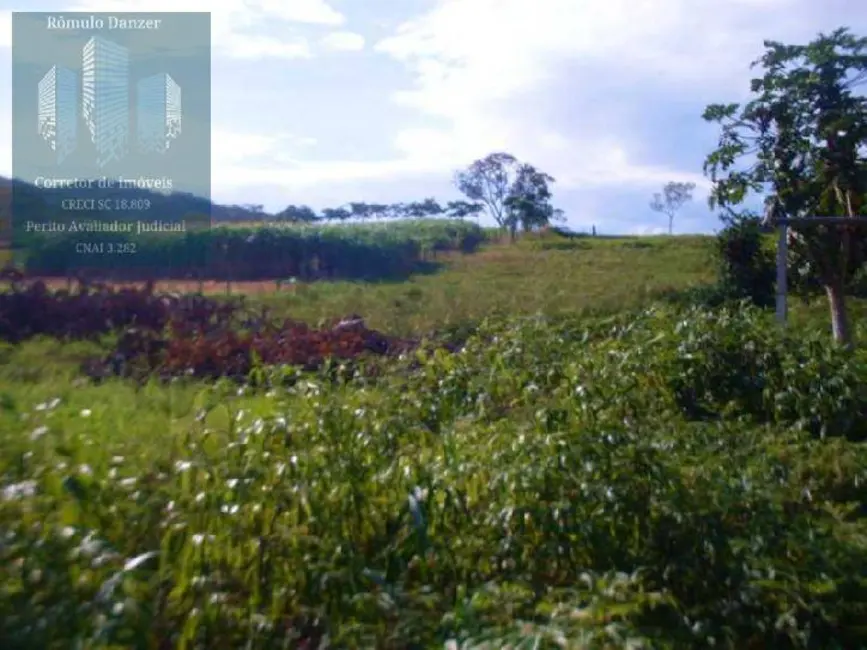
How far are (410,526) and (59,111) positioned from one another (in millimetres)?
7944

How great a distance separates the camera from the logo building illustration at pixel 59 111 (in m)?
9.90

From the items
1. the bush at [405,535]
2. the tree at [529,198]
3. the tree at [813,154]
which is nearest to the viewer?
the bush at [405,535]

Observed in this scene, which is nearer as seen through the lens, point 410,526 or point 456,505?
point 410,526

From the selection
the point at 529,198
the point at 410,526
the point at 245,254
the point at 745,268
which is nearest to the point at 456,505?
the point at 410,526

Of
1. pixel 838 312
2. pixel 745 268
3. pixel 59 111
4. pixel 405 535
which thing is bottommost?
pixel 405 535

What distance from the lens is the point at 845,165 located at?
29.7 ft

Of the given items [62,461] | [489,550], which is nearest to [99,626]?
[62,461]

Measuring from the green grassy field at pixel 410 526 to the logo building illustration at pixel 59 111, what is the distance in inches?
218

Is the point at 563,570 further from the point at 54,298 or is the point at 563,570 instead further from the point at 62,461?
the point at 54,298

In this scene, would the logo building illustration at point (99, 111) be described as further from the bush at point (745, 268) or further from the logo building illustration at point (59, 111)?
the bush at point (745, 268)

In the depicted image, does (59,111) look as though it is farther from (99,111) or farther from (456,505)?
(456,505)

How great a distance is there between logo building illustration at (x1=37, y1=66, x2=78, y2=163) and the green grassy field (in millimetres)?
5544

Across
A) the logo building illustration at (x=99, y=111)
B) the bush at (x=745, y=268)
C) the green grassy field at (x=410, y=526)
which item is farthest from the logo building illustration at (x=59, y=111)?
the bush at (x=745, y=268)

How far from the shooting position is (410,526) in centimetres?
347
